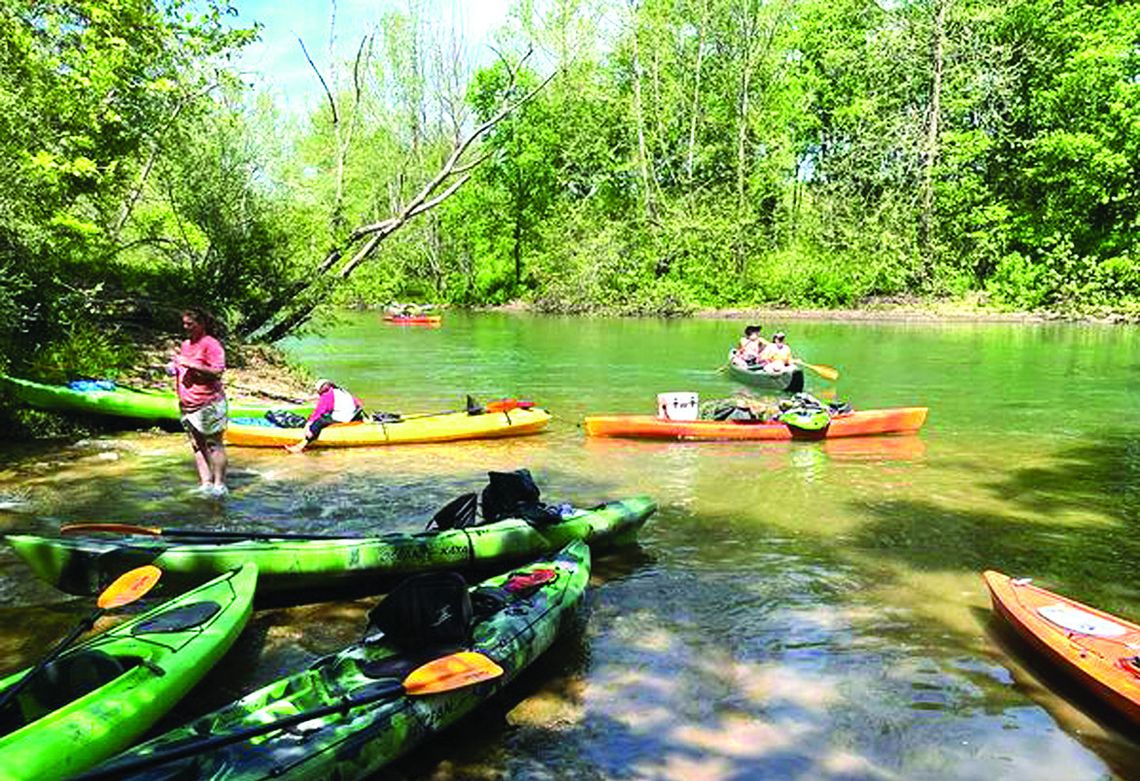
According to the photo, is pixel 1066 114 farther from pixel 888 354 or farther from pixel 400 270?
pixel 400 270

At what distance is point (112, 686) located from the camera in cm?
382

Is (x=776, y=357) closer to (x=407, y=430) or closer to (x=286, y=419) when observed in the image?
(x=407, y=430)

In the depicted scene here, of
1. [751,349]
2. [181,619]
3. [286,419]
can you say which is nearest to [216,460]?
[286,419]

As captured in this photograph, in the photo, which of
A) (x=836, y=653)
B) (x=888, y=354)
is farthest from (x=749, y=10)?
(x=836, y=653)

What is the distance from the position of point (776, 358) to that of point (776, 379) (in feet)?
1.47

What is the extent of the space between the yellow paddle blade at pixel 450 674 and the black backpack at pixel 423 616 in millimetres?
242

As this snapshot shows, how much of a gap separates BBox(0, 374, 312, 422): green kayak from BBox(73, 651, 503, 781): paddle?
26.2 ft

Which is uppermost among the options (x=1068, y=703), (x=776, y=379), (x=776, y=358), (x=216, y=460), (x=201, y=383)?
(x=201, y=383)

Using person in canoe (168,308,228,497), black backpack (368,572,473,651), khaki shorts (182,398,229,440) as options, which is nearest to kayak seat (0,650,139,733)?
black backpack (368,572,473,651)

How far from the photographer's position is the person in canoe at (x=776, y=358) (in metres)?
15.6

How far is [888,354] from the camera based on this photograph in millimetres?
21484

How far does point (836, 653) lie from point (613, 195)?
123ft

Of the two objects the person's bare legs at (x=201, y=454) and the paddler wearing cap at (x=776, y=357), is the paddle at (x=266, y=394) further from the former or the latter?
the paddler wearing cap at (x=776, y=357)

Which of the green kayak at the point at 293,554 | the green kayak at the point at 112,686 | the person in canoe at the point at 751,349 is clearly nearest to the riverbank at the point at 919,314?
the person in canoe at the point at 751,349
